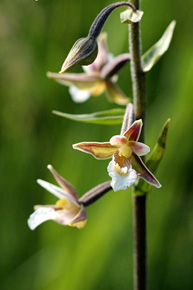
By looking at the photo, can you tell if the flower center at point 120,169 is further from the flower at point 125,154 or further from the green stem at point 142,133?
the green stem at point 142,133

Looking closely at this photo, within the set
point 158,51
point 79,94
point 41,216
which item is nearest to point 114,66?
point 158,51

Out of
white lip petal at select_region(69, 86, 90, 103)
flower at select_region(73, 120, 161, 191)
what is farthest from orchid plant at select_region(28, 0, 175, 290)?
white lip petal at select_region(69, 86, 90, 103)

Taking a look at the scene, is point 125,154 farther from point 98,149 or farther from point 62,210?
point 62,210

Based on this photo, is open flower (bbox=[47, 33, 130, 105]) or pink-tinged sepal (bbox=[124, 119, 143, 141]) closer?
pink-tinged sepal (bbox=[124, 119, 143, 141])

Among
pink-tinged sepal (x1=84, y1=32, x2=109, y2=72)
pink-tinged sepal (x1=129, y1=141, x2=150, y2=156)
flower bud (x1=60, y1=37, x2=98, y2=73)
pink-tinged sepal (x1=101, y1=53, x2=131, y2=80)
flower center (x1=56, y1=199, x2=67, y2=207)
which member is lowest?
pink-tinged sepal (x1=129, y1=141, x2=150, y2=156)

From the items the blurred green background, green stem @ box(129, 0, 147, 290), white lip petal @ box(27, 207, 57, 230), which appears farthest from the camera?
the blurred green background

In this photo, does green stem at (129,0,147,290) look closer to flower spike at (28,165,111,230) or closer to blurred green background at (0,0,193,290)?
flower spike at (28,165,111,230)

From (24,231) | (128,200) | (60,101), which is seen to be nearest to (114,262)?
(128,200)
